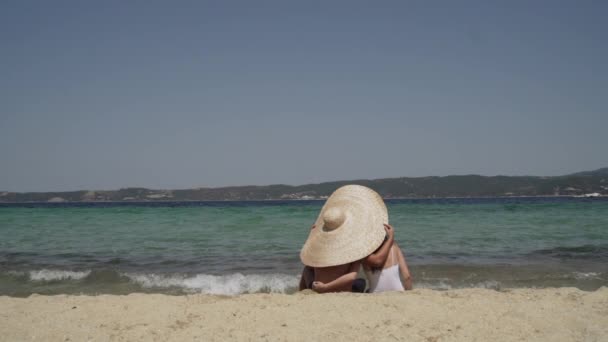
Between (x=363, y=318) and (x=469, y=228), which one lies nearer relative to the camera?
(x=363, y=318)

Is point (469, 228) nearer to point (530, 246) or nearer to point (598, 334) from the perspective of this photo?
point (530, 246)

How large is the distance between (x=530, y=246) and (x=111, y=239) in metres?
11.9

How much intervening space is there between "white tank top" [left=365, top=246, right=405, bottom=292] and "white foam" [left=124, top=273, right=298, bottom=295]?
3.23m

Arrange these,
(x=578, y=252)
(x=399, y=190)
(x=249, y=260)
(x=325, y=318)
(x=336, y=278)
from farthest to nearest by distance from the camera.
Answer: (x=399, y=190) < (x=578, y=252) < (x=249, y=260) < (x=336, y=278) < (x=325, y=318)

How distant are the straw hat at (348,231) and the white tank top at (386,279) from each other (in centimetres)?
37

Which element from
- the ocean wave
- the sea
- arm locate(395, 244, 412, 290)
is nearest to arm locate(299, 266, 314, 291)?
arm locate(395, 244, 412, 290)

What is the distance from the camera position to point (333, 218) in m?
4.68

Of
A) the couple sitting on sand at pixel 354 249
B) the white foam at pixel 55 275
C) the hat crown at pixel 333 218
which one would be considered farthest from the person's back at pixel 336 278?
the white foam at pixel 55 275

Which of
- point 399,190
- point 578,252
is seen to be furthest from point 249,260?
point 399,190

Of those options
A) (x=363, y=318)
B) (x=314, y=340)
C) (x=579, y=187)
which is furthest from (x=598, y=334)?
(x=579, y=187)

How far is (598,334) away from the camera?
3529 millimetres

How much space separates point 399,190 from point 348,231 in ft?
229

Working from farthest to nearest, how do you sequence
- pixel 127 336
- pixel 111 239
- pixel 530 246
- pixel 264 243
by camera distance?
1. pixel 111 239
2. pixel 264 243
3. pixel 530 246
4. pixel 127 336

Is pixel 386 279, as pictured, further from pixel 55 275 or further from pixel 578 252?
pixel 578 252
